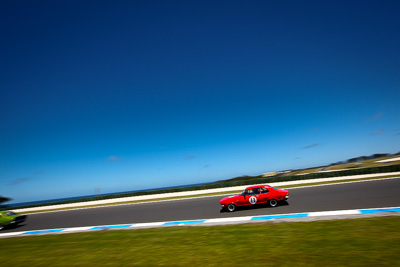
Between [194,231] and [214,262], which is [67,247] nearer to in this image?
[194,231]

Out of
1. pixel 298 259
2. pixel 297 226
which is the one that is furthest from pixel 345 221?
pixel 298 259

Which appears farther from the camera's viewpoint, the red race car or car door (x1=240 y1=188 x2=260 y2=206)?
car door (x1=240 y1=188 x2=260 y2=206)

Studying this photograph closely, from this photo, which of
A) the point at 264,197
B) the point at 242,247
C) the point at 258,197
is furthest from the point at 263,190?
the point at 242,247

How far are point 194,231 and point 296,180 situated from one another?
24.2 meters

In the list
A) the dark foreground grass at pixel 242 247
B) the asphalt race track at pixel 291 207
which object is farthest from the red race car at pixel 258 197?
the dark foreground grass at pixel 242 247

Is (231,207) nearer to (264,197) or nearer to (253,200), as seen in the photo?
(253,200)

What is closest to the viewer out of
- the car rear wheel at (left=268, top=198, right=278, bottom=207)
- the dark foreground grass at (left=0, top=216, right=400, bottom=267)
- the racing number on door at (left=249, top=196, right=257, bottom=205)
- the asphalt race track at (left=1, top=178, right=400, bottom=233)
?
the dark foreground grass at (left=0, top=216, right=400, bottom=267)

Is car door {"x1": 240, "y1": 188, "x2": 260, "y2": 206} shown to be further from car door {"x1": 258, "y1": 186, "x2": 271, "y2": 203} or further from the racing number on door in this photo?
car door {"x1": 258, "y1": 186, "x2": 271, "y2": 203}

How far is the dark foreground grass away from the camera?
4547 millimetres

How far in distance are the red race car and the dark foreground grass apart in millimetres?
3685

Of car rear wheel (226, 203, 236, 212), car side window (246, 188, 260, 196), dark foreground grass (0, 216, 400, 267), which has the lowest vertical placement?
dark foreground grass (0, 216, 400, 267)

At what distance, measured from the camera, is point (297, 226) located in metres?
7.08

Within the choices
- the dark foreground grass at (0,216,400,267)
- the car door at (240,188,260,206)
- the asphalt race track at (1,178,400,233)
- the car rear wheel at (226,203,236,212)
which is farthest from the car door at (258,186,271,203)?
the dark foreground grass at (0,216,400,267)

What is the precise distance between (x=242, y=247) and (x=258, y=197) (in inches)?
250
